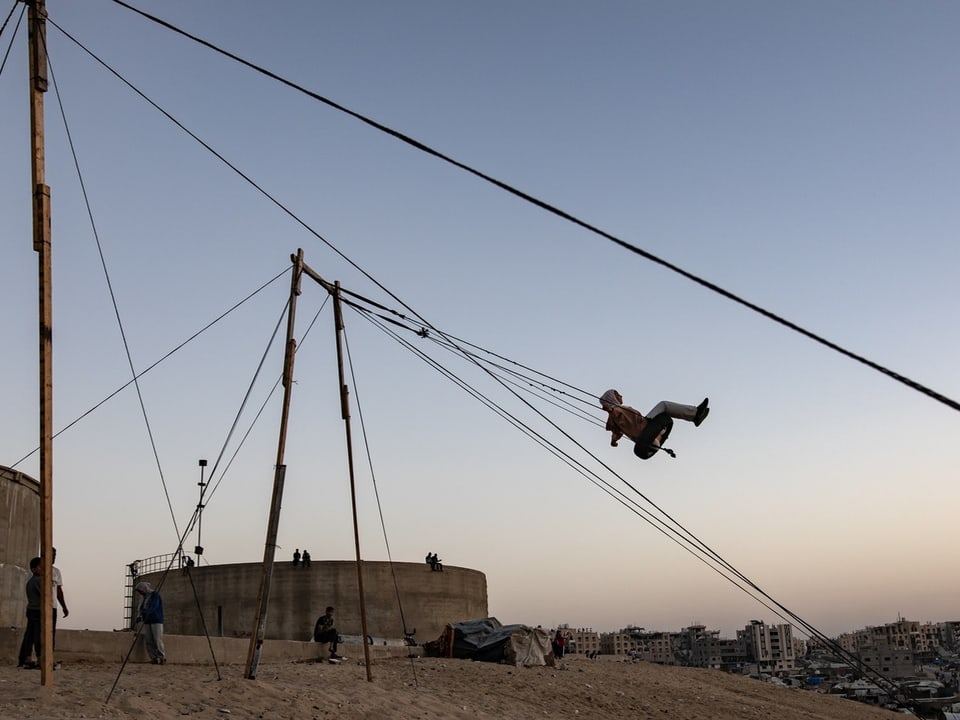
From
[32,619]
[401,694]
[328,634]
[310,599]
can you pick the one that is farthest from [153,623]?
[310,599]

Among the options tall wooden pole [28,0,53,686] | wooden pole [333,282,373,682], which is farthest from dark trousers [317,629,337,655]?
tall wooden pole [28,0,53,686]

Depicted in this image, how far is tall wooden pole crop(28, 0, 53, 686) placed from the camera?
10969 mm

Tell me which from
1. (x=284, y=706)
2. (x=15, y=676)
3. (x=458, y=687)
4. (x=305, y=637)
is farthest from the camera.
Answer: (x=305, y=637)

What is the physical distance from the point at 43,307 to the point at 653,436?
833 centimetres

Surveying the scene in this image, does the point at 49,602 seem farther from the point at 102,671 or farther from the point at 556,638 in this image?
the point at 556,638

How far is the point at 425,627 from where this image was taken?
113 feet

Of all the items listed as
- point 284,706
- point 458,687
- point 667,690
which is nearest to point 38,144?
point 284,706

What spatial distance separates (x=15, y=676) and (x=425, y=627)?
22691 millimetres

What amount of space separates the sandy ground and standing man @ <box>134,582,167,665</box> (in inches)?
16.6

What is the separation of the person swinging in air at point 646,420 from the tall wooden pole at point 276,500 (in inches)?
202

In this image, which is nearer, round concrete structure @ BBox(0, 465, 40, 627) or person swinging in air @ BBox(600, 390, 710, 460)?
person swinging in air @ BBox(600, 390, 710, 460)

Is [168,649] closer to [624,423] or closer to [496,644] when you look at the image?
[496,644]

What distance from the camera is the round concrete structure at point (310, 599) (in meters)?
32.9

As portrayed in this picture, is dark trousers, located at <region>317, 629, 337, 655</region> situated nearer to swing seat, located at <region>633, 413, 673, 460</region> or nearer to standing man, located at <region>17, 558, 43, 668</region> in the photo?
standing man, located at <region>17, 558, 43, 668</region>
